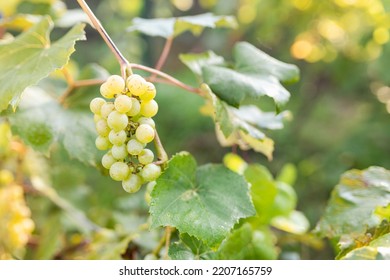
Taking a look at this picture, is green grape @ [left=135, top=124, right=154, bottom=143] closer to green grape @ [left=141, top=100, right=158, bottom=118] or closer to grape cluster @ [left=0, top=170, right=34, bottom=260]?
green grape @ [left=141, top=100, right=158, bottom=118]

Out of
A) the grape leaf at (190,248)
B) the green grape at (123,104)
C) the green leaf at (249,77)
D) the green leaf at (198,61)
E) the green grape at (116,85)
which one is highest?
the green grape at (116,85)

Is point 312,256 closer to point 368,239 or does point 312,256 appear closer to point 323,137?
point 323,137

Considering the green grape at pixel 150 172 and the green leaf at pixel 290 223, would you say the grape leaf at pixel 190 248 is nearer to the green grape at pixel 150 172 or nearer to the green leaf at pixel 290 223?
the green grape at pixel 150 172

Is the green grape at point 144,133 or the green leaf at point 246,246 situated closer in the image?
the green grape at point 144,133

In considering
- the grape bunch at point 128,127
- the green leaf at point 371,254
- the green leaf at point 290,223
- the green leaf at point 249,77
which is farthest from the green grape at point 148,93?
the green leaf at point 290,223

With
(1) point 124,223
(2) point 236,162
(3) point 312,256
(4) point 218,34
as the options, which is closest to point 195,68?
(2) point 236,162

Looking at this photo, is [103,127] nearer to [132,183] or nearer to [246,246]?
[132,183]

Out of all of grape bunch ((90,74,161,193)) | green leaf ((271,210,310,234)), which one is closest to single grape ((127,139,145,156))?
grape bunch ((90,74,161,193))
